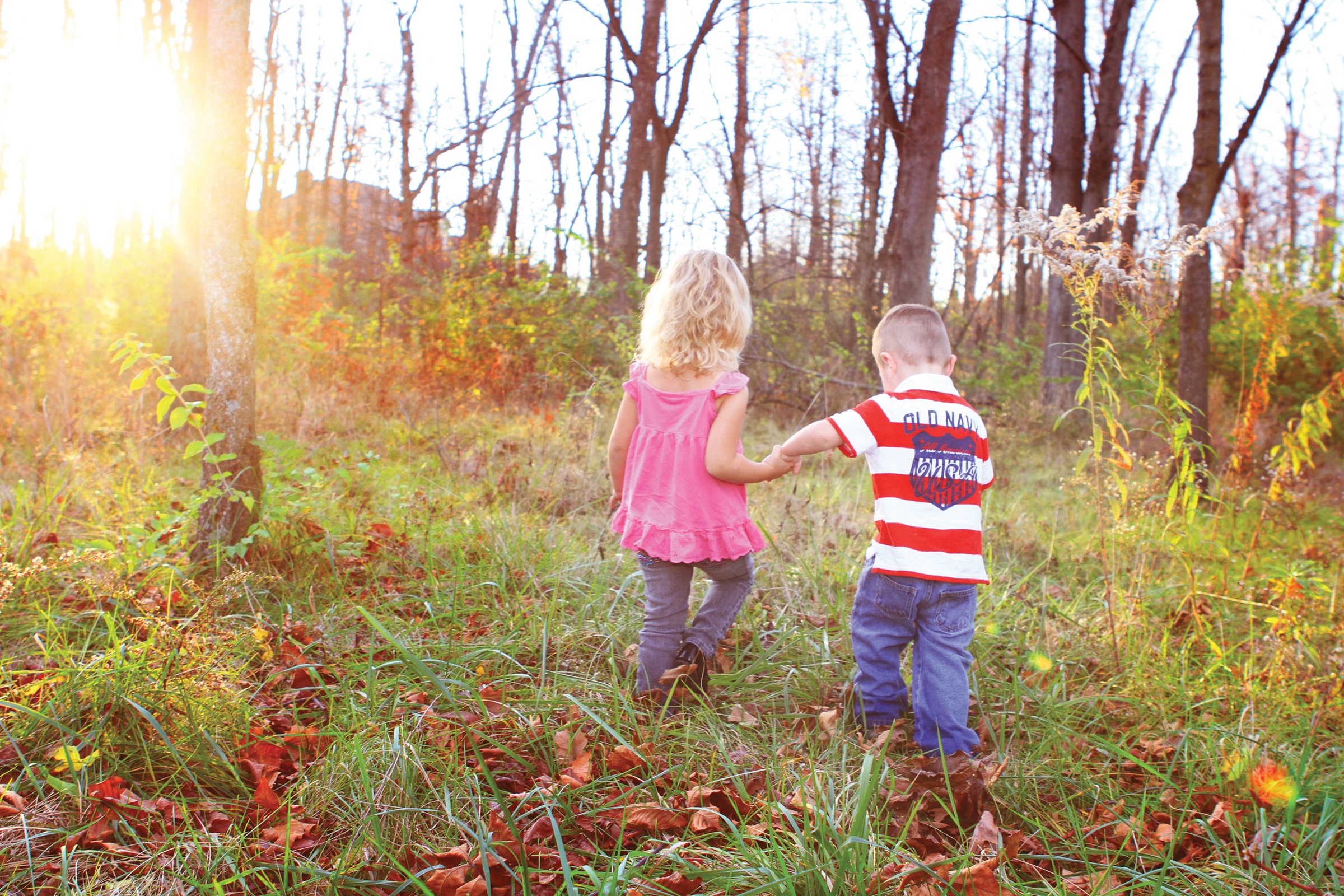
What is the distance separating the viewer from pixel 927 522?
2322 millimetres

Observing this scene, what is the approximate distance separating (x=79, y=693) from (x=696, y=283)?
211 centimetres

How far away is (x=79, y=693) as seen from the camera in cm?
218

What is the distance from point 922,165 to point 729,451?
189 inches

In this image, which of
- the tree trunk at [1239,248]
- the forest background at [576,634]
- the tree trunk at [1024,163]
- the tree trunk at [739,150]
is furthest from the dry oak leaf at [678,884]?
the tree trunk at [1024,163]

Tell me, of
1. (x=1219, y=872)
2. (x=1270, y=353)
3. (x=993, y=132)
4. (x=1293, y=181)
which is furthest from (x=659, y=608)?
(x=1293, y=181)

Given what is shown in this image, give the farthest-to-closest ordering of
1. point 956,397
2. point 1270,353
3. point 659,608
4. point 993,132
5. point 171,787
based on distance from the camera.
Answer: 1. point 993,132
2. point 1270,353
3. point 659,608
4. point 956,397
5. point 171,787

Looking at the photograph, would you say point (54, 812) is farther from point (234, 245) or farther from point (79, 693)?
point (234, 245)

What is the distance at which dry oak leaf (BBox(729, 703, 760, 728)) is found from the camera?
2533 mm

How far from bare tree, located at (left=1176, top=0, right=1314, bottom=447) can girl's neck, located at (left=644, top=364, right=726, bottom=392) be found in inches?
180

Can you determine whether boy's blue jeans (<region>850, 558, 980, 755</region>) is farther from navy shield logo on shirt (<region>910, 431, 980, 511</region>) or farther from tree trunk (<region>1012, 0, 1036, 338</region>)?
tree trunk (<region>1012, 0, 1036, 338</region>)

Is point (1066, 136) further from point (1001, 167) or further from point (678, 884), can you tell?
point (1001, 167)

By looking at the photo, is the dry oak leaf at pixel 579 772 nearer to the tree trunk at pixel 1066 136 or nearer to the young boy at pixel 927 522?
the young boy at pixel 927 522

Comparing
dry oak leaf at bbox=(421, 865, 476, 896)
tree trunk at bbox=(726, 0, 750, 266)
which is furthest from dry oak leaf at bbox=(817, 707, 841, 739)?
tree trunk at bbox=(726, 0, 750, 266)

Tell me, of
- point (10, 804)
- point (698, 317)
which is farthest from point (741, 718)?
point (10, 804)
